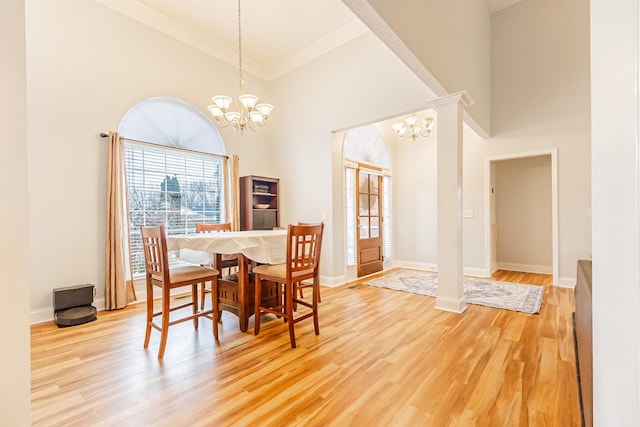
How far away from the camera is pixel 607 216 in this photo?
597mm

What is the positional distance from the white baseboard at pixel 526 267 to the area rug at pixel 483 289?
1285 millimetres

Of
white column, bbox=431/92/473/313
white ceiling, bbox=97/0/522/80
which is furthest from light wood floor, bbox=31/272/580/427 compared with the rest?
white ceiling, bbox=97/0/522/80

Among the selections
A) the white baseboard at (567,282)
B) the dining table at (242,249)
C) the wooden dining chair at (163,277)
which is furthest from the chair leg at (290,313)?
the white baseboard at (567,282)

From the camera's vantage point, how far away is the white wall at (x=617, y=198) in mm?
493

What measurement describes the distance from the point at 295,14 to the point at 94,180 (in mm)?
3400

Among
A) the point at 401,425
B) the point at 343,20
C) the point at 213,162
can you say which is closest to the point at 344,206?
the point at 213,162

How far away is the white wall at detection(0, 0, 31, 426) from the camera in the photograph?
901mm

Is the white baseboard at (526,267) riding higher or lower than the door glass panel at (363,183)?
lower

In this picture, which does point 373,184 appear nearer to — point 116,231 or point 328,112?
point 328,112

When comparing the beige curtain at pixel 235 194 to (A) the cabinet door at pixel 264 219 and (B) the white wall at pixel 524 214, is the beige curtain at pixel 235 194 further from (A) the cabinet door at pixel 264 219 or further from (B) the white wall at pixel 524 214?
(B) the white wall at pixel 524 214

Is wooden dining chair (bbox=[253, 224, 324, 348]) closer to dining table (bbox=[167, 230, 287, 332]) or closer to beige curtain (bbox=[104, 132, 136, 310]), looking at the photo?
dining table (bbox=[167, 230, 287, 332])

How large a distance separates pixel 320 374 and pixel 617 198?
192cm

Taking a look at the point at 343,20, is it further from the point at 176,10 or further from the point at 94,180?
the point at 94,180

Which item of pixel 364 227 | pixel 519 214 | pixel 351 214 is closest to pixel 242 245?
pixel 351 214
